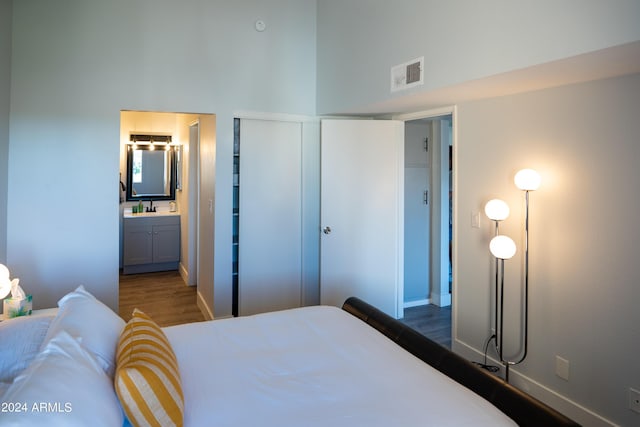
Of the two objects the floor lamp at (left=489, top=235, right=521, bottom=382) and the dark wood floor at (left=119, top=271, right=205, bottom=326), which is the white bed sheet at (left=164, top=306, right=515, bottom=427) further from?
the dark wood floor at (left=119, top=271, right=205, bottom=326)

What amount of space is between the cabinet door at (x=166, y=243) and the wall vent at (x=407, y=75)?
3981mm

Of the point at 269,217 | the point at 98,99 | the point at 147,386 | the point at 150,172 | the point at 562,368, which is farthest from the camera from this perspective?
the point at 150,172

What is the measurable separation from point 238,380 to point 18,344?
2.92 ft

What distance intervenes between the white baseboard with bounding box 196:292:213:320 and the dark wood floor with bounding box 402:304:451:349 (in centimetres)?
193

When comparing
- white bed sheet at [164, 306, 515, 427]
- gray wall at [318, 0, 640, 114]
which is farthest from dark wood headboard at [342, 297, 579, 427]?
gray wall at [318, 0, 640, 114]

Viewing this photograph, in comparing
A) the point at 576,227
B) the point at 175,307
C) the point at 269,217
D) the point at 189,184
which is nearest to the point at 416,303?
the point at 269,217

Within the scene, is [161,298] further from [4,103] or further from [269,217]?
[4,103]

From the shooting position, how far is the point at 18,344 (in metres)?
1.64

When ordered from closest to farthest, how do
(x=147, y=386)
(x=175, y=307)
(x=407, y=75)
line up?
(x=147, y=386)
(x=407, y=75)
(x=175, y=307)

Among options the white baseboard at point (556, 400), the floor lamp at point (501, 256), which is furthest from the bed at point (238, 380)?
the white baseboard at point (556, 400)

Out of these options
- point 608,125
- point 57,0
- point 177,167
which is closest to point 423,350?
point 608,125

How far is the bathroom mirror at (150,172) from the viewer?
232 inches

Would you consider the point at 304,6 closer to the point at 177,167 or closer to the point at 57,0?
the point at 57,0

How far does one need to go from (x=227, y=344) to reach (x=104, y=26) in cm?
288
